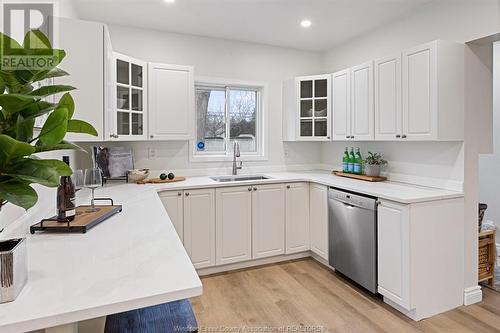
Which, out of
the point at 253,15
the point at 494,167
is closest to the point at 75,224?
the point at 253,15

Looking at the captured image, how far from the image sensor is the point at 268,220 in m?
3.31

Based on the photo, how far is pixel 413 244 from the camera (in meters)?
2.27

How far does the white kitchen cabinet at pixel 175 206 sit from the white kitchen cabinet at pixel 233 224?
1.19ft

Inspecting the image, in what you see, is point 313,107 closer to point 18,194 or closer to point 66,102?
point 66,102

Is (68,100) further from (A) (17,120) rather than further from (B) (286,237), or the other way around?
(B) (286,237)

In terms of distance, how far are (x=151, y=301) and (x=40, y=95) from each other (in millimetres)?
608

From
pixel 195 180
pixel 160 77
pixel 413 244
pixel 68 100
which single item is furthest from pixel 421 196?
pixel 160 77

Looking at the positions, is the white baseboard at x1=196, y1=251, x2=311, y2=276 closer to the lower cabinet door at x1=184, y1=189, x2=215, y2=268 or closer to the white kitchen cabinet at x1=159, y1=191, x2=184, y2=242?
the lower cabinet door at x1=184, y1=189, x2=215, y2=268

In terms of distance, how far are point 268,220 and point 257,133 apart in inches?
50.8

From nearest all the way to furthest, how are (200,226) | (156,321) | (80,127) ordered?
(80,127), (156,321), (200,226)

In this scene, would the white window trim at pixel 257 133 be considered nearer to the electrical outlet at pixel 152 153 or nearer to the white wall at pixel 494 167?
the electrical outlet at pixel 152 153

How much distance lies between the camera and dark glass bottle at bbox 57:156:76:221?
147 cm

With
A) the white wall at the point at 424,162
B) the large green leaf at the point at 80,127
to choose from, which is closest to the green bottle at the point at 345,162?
the white wall at the point at 424,162

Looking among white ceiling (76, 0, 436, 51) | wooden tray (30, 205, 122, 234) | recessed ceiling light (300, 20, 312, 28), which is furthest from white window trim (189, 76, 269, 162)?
wooden tray (30, 205, 122, 234)
